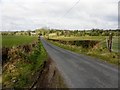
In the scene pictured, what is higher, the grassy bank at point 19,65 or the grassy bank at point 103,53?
the grassy bank at point 103,53

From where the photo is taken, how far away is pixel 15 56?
97.6 ft

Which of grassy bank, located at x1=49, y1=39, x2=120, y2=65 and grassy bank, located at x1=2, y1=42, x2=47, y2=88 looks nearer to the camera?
grassy bank, located at x1=2, y1=42, x2=47, y2=88

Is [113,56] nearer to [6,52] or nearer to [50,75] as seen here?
[50,75]

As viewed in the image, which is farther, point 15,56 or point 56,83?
point 15,56

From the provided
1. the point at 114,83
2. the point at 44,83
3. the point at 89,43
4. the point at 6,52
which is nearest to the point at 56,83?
the point at 44,83

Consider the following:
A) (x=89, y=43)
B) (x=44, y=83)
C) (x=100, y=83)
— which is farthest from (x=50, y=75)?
(x=89, y=43)

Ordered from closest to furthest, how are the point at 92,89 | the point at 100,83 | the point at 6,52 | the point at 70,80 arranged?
the point at 92,89 < the point at 100,83 < the point at 70,80 < the point at 6,52

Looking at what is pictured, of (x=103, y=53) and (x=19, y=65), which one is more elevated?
(x=103, y=53)

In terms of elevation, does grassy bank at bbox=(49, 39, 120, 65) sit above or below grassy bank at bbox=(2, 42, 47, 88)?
above

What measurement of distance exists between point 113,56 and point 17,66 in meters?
9.45

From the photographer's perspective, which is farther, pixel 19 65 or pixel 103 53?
pixel 103 53

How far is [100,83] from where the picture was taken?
1184cm

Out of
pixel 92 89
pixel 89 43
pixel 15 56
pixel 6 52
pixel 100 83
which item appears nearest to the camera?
pixel 92 89

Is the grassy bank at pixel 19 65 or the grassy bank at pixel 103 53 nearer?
the grassy bank at pixel 19 65
